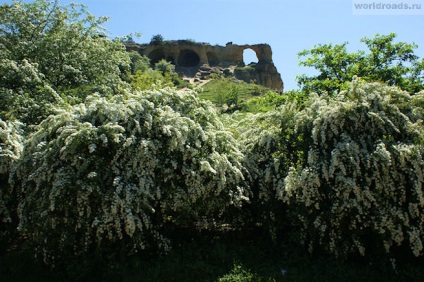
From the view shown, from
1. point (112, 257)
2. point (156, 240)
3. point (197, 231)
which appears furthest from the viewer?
point (197, 231)

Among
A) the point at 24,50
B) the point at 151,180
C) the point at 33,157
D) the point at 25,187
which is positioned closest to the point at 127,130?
the point at 151,180

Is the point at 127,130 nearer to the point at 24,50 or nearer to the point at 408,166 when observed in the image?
the point at 408,166

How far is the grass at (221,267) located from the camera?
591cm

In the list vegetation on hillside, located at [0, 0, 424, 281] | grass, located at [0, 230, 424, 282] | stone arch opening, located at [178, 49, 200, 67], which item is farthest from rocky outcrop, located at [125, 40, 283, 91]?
grass, located at [0, 230, 424, 282]

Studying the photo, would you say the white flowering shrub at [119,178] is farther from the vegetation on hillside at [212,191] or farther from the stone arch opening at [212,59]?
the stone arch opening at [212,59]

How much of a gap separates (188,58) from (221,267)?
220ft

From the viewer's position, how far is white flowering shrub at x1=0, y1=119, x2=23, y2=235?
22.1 ft

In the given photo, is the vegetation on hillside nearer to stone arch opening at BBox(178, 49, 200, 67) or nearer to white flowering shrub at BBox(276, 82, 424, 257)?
white flowering shrub at BBox(276, 82, 424, 257)

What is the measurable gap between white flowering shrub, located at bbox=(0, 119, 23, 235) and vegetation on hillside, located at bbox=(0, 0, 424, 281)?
0.08 feet

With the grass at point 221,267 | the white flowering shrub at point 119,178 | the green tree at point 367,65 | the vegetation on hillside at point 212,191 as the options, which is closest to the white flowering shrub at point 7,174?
the vegetation on hillside at point 212,191

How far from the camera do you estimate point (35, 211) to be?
6.11 meters

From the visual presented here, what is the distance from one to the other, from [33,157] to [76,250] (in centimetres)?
184

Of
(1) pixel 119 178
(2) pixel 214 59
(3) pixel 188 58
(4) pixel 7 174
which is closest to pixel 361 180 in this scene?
(1) pixel 119 178

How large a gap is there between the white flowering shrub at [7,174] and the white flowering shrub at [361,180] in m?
5.13
